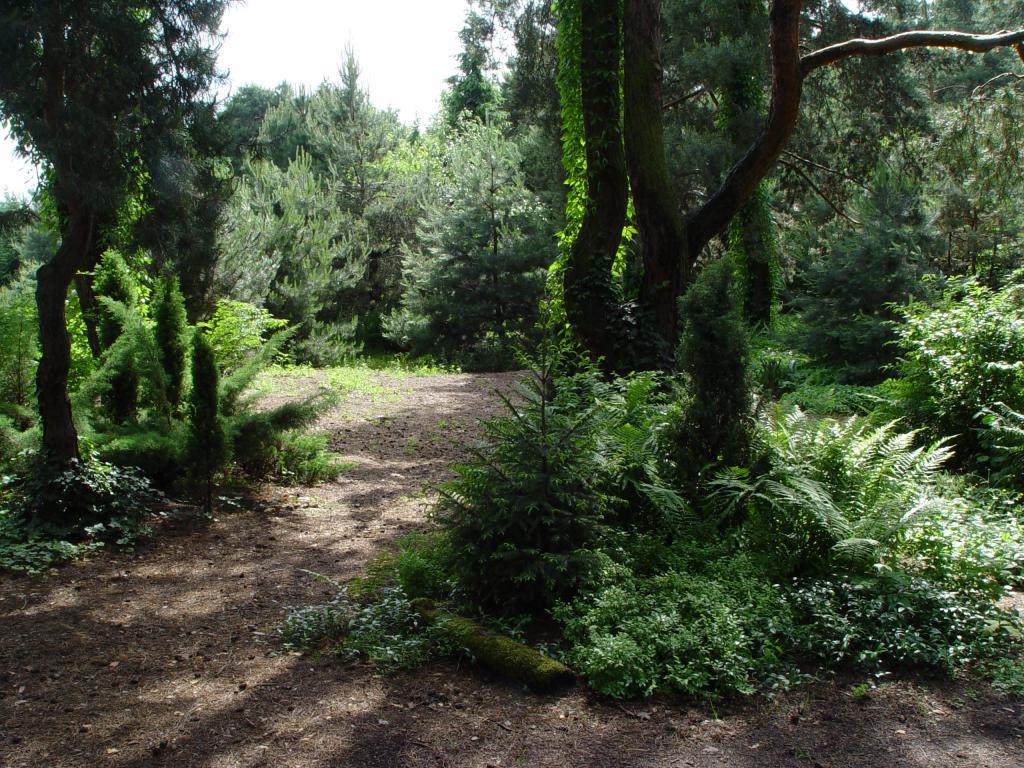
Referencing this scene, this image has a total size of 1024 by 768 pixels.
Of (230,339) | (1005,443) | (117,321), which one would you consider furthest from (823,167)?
(117,321)

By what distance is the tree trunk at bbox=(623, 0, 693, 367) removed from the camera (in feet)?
29.7

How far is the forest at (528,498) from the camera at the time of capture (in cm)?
361

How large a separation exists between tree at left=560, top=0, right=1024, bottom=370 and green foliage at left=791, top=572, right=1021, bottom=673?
493cm

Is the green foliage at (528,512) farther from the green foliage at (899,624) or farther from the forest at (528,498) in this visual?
the green foliage at (899,624)

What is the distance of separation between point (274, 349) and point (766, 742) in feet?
18.5

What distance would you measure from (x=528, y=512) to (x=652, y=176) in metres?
5.82

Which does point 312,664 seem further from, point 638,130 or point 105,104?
point 638,130

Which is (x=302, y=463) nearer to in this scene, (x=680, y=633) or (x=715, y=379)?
(x=715, y=379)

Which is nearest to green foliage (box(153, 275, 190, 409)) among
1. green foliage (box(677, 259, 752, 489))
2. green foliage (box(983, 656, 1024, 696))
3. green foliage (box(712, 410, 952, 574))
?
green foliage (box(677, 259, 752, 489))

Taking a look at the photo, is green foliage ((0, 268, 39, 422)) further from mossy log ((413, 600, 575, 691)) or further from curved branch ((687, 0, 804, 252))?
curved branch ((687, 0, 804, 252))

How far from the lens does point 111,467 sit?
20.7 feet

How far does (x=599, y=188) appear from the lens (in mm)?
9547

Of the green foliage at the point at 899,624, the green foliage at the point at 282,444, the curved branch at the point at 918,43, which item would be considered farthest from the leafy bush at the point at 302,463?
the curved branch at the point at 918,43

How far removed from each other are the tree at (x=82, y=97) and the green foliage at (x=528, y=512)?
3.34 m
